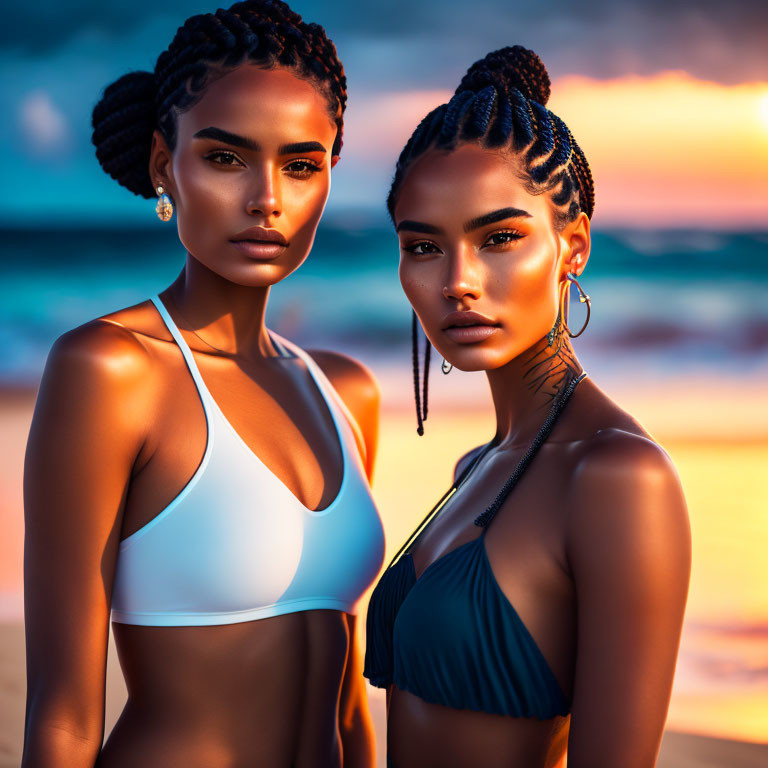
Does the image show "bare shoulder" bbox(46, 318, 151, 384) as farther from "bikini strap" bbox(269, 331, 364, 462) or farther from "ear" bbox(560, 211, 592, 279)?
"ear" bbox(560, 211, 592, 279)

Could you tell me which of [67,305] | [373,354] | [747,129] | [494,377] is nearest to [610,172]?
[747,129]

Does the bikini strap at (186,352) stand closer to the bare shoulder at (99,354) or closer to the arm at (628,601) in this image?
the bare shoulder at (99,354)

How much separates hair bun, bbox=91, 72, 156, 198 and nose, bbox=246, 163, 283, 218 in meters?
0.39

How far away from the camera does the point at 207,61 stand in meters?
2.37

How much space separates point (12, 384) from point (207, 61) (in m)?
9.14

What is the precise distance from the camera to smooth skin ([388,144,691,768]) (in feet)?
5.86

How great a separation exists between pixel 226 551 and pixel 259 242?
0.73 m

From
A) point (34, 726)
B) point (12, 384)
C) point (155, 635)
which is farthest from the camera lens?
point (12, 384)

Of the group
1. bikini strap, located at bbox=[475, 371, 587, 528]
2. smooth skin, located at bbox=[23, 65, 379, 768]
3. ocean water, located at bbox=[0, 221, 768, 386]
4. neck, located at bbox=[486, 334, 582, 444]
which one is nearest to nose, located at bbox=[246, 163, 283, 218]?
smooth skin, located at bbox=[23, 65, 379, 768]

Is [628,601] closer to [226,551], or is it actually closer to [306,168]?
[226,551]

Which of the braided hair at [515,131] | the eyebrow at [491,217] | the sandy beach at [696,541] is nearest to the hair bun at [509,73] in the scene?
the braided hair at [515,131]

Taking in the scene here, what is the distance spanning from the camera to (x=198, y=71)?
93.2 inches

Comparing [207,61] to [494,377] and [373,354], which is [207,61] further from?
[373,354]

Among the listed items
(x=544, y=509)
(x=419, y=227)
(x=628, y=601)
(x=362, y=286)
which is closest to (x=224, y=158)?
(x=419, y=227)
